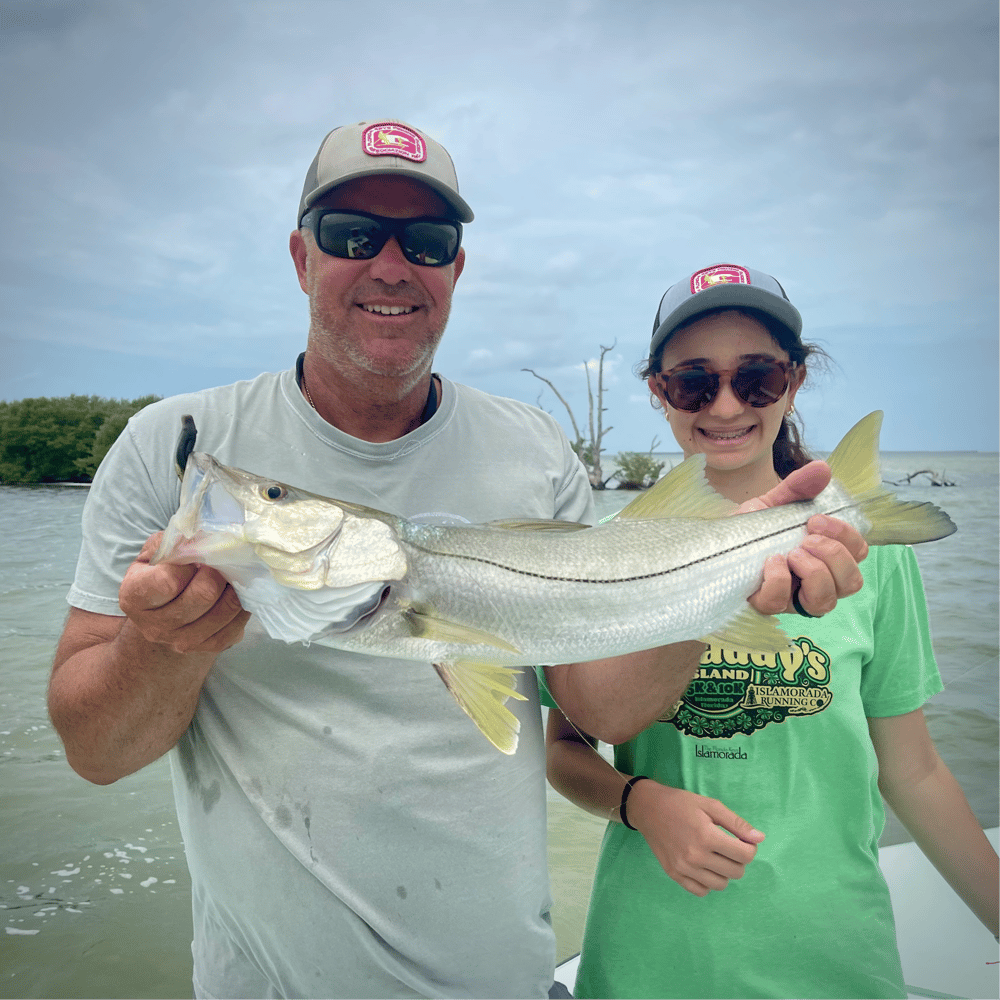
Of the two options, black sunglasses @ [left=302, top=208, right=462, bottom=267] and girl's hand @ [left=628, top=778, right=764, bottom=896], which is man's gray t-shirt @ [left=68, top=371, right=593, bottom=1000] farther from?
black sunglasses @ [left=302, top=208, right=462, bottom=267]

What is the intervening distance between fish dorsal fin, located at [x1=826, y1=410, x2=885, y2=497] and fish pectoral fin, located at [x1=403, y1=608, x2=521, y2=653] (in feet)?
3.64

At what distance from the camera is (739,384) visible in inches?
99.7

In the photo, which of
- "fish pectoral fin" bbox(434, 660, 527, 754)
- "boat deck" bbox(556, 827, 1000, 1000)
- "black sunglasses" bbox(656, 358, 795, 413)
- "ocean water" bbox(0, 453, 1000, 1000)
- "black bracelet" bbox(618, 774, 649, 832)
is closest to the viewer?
"fish pectoral fin" bbox(434, 660, 527, 754)

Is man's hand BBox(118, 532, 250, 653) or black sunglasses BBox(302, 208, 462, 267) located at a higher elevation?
black sunglasses BBox(302, 208, 462, 267)

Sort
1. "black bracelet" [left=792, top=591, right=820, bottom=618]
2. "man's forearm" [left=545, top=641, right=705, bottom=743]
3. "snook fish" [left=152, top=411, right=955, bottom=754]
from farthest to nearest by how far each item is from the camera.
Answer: "man's forearm" [left=545, top=641, right=705, bottom=743] < "black bracelet" [left=792, top=591, right=820, bottom=618] < "snook fish" [left=152, top=411, right=955, bottom=754]

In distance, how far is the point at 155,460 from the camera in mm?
2141

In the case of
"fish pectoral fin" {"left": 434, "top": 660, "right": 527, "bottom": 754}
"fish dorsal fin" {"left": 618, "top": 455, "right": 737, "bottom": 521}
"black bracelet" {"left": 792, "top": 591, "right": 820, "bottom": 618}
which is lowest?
"fish pectoral fin" {"left": 434, "top": 660, "right": 527, "bottom": 754}

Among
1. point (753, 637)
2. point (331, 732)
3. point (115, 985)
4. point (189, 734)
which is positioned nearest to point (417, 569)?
point (331, 732)

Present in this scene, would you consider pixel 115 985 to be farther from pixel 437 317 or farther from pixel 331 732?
pixel 437 317

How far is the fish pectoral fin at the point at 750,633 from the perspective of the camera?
74.9 inches

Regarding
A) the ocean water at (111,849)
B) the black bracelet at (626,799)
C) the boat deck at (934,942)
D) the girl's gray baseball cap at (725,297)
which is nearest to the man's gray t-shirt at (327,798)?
the black bracelet at (626,799)

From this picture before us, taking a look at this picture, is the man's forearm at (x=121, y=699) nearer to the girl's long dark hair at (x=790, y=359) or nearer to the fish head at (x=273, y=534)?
the fish head at (x=273, y=534)

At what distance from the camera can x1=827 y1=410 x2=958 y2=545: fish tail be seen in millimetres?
1892

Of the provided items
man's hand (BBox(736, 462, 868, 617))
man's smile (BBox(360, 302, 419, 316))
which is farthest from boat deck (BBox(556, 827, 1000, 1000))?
man's smile (BBox(360, 302, 419, 316))
